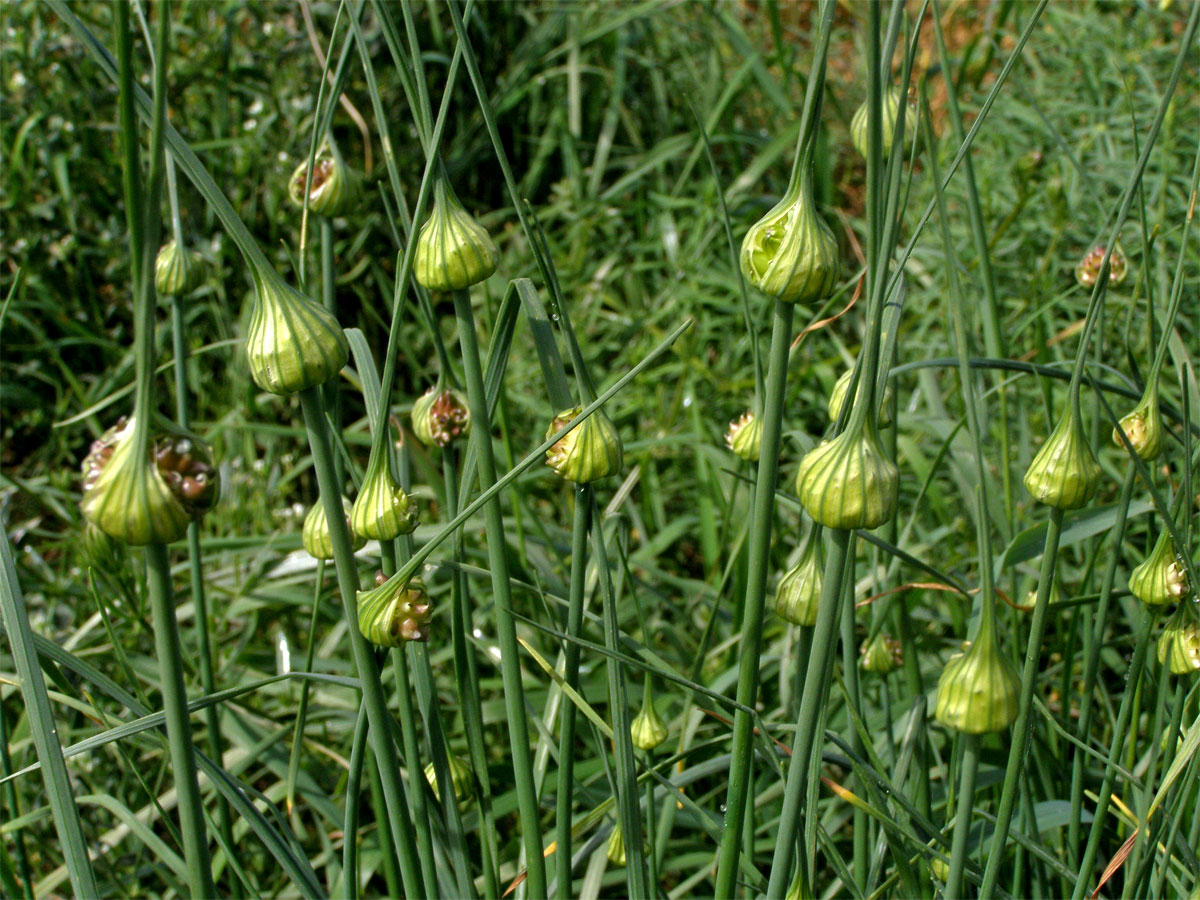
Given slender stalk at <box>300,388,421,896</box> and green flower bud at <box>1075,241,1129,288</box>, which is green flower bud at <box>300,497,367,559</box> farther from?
green flower bud at <box>1075,241,1129,288</box>

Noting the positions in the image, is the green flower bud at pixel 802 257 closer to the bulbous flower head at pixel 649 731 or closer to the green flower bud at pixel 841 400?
the green flower bud at pixel 841 400

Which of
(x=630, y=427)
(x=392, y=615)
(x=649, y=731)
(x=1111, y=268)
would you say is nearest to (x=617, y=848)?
(x=649, y=731)

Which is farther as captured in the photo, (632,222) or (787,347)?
(632,222)

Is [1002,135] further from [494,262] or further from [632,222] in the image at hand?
[494,262]

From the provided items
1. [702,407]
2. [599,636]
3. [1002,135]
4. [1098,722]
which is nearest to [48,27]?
[702,407]

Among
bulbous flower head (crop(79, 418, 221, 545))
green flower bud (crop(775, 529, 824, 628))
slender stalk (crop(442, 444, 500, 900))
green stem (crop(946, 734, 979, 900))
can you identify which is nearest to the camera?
bulbous flower head (crop(79, 418, 221, 545))

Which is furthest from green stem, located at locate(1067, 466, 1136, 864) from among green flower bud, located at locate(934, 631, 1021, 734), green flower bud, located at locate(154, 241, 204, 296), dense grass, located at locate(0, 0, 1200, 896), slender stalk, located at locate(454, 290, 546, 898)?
green flower bud, located at locate(154, 241, 204, 296)

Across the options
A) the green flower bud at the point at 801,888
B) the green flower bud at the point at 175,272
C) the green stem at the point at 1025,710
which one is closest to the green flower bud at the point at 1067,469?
the green stem at the point at 1025,710
